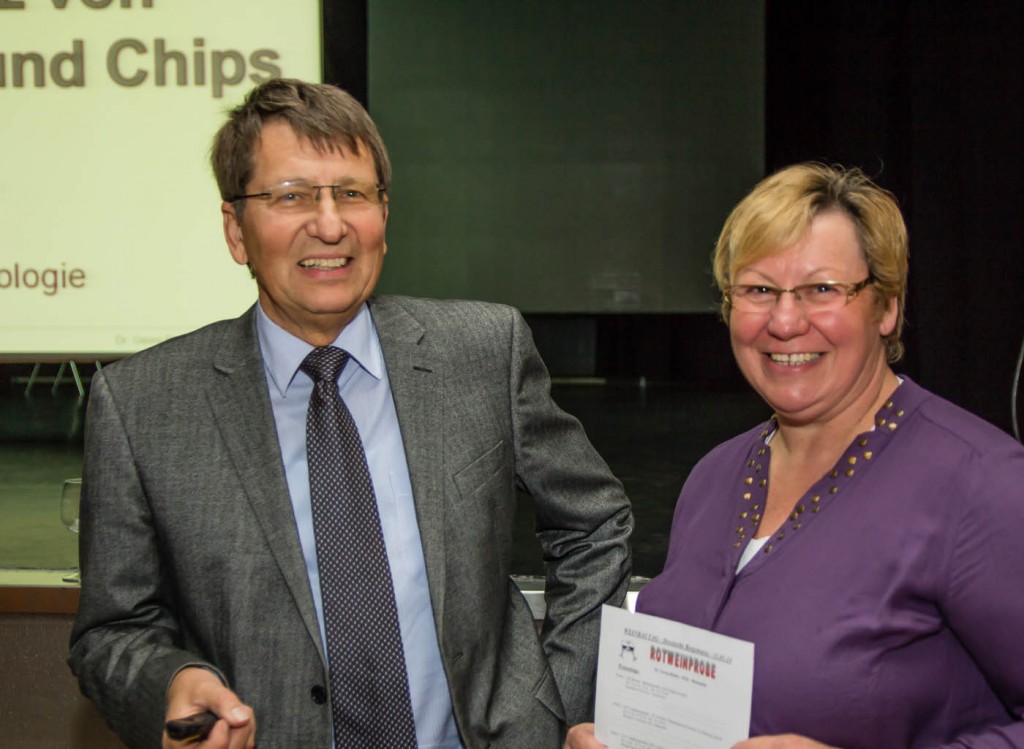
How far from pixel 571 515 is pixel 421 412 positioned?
0.29m

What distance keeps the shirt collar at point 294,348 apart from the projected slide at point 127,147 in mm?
1462

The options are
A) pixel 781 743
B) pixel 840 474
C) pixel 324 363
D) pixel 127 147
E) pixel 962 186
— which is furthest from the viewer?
pixel 962 186

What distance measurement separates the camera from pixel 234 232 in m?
1.65

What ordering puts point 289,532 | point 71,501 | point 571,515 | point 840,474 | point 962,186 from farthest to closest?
1. point 962,186
2. point 71,501
3. point 571,515
4. point 289,532
5. point 840,474

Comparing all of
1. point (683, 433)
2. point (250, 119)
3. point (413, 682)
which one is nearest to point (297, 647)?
point (413, 682)

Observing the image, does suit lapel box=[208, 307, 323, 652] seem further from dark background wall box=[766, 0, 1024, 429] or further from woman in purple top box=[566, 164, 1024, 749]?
dark background wall box=[766, 0, 1024, 429]

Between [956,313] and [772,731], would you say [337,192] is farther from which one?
[956,313]

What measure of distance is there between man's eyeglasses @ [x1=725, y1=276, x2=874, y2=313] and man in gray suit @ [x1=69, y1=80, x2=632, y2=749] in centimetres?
39

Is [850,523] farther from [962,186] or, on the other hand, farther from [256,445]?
[962,186]

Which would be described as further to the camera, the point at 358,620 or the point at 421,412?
the point at 421,412

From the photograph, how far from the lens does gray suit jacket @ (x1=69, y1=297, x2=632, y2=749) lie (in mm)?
1504

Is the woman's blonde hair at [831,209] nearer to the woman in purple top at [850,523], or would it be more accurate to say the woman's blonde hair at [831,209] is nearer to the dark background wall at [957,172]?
the woman in purple top at [850,523]

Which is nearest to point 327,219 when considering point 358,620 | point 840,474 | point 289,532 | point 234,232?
point 234,232

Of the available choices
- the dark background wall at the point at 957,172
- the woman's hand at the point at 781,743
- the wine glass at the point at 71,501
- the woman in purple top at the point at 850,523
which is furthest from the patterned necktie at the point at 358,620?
the dark background wall at the point at 957,172
